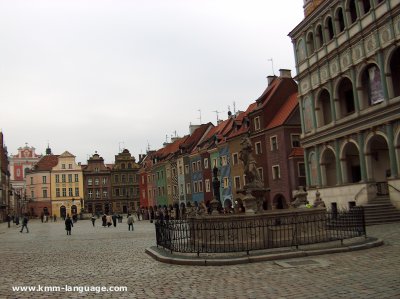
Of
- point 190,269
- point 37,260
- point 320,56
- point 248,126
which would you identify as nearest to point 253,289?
point 190,269

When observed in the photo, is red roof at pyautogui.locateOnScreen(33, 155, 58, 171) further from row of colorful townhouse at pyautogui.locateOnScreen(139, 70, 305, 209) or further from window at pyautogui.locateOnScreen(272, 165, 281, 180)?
window at pyautogui.locateOnScreen(272, 165, 281, 180)

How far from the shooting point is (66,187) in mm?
99562

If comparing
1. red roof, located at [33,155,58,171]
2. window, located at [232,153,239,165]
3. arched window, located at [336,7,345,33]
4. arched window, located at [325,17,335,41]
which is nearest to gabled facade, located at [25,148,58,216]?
red roof, located at [33,155,58,171]

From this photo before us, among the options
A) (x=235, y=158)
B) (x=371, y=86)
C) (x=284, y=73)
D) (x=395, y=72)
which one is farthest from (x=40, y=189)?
(x=395, y=72)

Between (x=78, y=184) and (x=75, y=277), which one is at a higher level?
(x=78, y=184)

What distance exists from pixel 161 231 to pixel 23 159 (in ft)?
436

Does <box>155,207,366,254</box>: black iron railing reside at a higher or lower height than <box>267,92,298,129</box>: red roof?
lower

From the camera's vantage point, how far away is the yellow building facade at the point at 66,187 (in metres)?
99.2

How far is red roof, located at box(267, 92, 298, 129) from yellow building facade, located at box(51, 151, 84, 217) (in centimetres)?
6446

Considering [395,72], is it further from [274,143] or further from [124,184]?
[124,184]

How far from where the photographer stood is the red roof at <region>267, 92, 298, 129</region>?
1727 inches

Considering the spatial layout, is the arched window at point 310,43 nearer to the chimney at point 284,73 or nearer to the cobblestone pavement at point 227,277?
the chimney at point 284,73

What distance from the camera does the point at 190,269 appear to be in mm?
13344

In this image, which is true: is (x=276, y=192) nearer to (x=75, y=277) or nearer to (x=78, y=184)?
(x=75, y=277)
